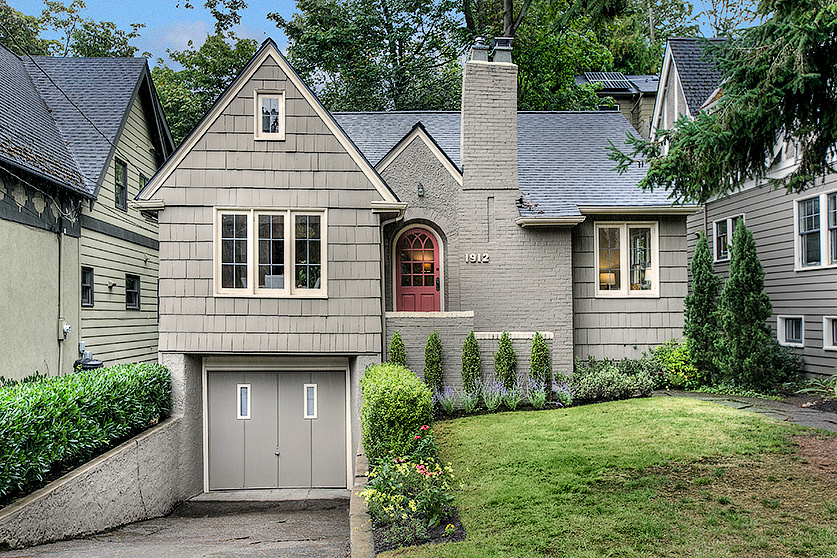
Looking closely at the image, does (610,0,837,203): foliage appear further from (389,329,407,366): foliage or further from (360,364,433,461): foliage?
(389,329,407,366): foliage

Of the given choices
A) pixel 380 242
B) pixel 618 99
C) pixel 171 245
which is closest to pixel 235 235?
pixel 171 245

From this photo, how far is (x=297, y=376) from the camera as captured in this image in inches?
441

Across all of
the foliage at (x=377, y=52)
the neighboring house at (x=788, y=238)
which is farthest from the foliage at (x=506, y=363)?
the foliage at (x=377, y=52)

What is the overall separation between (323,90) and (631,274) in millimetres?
17309

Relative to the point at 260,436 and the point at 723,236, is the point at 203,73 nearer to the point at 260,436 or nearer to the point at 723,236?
the point at 260,436

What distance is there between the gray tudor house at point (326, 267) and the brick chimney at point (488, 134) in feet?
0.09

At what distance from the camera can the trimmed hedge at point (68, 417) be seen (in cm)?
647

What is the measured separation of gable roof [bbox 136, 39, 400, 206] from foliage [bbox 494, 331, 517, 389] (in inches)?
127

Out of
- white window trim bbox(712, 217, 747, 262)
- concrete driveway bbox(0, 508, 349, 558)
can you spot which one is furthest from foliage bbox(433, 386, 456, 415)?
white window trim bbox(712, 217, 747, 262)

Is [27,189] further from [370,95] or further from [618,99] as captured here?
[618,99]

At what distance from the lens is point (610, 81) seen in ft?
99.4

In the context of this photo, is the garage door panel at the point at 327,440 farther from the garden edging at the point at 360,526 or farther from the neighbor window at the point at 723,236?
the neighbor window at the point at 723,236

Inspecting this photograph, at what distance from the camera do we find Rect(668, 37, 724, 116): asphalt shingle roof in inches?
664

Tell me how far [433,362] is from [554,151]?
6424 mm
